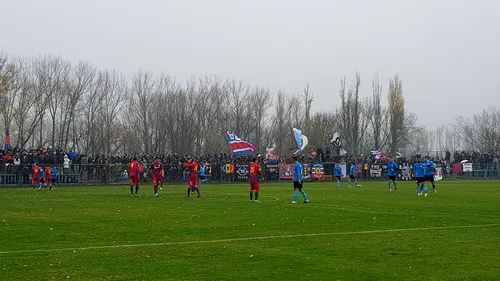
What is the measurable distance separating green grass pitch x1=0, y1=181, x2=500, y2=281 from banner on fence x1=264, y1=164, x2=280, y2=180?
3871 centimetres

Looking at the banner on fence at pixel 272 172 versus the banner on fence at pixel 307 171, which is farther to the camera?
the banner on fence at pixel 307 171

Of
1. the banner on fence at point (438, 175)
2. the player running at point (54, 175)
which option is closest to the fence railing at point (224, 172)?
the player running at point (54, 175)

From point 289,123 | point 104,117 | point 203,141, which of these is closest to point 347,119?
point 289,123

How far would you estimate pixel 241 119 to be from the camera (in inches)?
Result: 3489

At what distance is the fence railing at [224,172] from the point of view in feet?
159

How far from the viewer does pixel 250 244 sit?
1401 cm

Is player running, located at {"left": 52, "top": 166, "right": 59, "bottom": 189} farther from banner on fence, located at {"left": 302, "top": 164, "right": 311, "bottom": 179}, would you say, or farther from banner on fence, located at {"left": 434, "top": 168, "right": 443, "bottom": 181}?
banner on fence, located at {"left": 434, "top": 168, "right": 443, "bottom": 181}

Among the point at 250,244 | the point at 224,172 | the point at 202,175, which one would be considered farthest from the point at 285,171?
the point at 250,244

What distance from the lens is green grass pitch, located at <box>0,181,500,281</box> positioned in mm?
10711

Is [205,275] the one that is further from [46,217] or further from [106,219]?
[46,217]

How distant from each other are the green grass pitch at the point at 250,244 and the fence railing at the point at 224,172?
88.2 feet

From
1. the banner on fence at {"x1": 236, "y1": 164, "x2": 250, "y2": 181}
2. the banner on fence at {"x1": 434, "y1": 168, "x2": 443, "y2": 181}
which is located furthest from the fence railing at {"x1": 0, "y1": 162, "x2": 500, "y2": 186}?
the banner on fence at {"x1": 434, "y1": 168, "x2": 443, "y2": 181}

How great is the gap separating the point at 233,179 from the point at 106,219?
132ft

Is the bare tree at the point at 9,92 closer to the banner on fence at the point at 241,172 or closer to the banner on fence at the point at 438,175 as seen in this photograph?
the banner on fence at the point at 241,172
